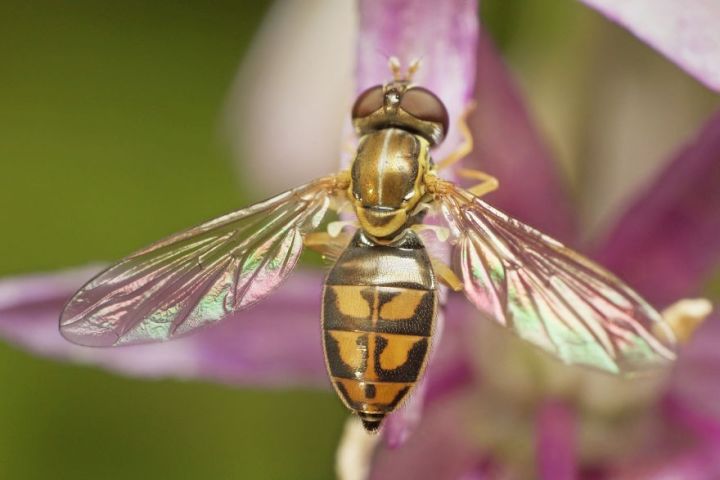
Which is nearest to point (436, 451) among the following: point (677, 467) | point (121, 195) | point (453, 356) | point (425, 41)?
point (453, 356)

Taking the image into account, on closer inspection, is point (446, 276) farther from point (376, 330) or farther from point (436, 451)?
point (436, 451)

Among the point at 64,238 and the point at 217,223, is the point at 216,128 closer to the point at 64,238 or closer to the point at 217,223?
the point at 64,238

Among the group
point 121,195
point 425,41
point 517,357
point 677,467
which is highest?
point 121,195

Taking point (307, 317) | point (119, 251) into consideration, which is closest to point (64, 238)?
point (119, 251)

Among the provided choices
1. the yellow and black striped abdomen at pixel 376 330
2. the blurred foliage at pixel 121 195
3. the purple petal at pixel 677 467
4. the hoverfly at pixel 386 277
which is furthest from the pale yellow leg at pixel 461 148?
the blurred foliage at pixel 121 195

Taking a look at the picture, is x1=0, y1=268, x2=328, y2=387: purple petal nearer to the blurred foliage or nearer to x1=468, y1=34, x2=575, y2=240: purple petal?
x1=468, y1=34, x2=575, y2=240: purple petal

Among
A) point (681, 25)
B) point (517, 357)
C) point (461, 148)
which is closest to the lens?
point (681, 25)

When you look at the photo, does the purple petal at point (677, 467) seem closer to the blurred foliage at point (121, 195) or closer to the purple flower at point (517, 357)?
the purple flower at point (517, 357)
